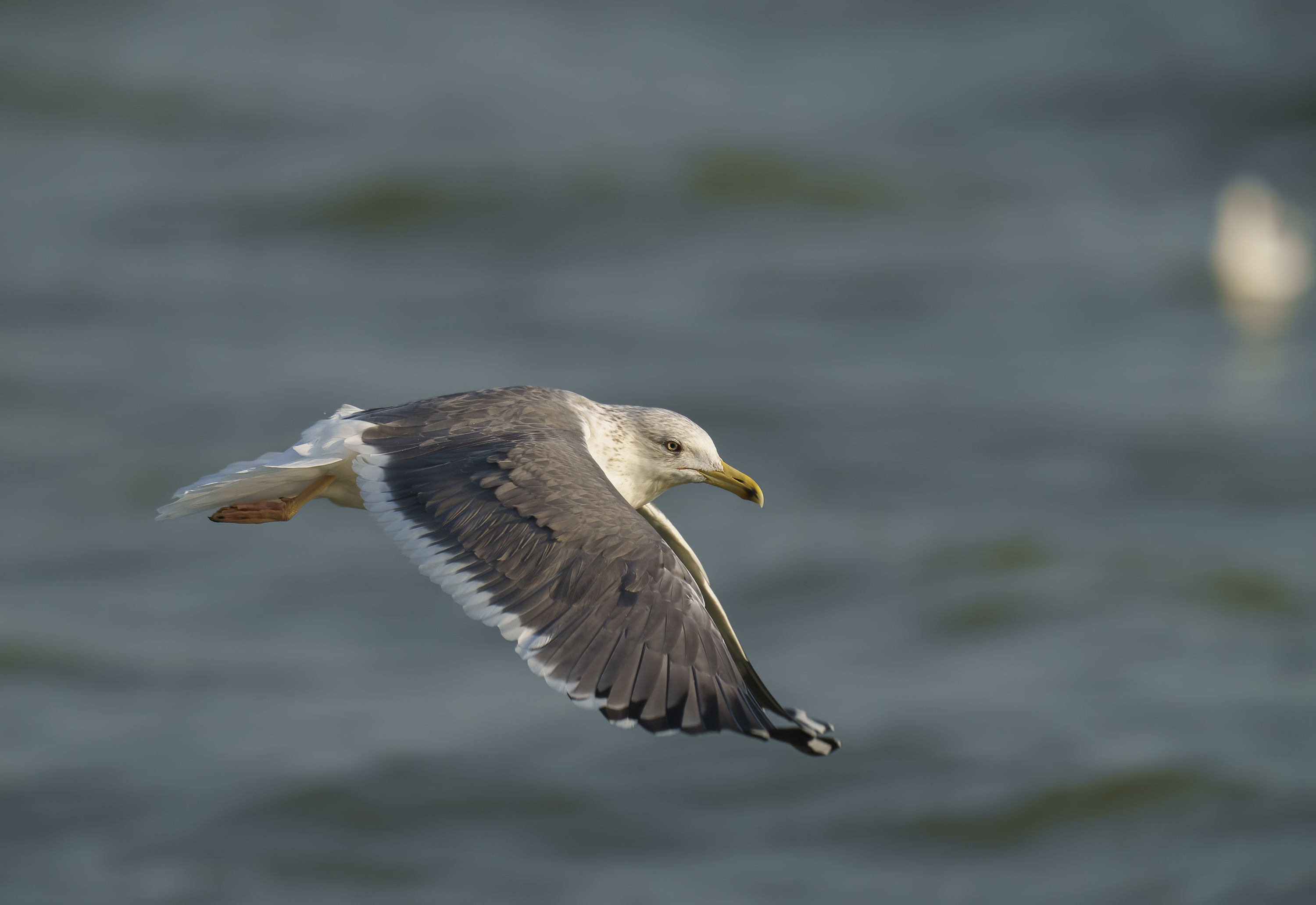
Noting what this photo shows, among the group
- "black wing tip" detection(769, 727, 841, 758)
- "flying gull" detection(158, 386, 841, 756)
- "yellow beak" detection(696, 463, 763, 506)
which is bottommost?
"black wing tip" detection(769, 727, 841, 758)

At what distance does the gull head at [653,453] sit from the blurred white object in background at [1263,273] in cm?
1967

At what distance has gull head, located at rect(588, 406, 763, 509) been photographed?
6.75 m

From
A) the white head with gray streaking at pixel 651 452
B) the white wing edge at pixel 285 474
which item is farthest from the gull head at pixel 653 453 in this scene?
the white wing edge at pixel 285 474

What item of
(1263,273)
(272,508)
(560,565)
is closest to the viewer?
(560,565)

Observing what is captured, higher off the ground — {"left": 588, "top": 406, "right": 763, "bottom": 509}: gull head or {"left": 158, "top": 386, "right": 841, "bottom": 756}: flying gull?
{"left": 588, "top": 406, "right": 763, "bottom": 509}: gull head

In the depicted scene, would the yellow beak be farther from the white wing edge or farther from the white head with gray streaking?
the white wing edge

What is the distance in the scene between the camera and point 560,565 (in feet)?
17.7

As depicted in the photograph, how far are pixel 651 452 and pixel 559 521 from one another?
1.36 metres

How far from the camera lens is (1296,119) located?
97.2 ft

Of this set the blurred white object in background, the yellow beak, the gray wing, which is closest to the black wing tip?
the gray wing

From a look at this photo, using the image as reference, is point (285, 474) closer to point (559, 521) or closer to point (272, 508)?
point (272, 508)

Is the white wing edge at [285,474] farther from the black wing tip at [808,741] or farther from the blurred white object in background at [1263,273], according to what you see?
the blurred white object in background at [1263,273]

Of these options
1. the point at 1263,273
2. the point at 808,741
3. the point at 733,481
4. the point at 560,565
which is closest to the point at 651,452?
the point at 733,481

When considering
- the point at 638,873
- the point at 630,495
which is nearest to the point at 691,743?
the point at 638,873
